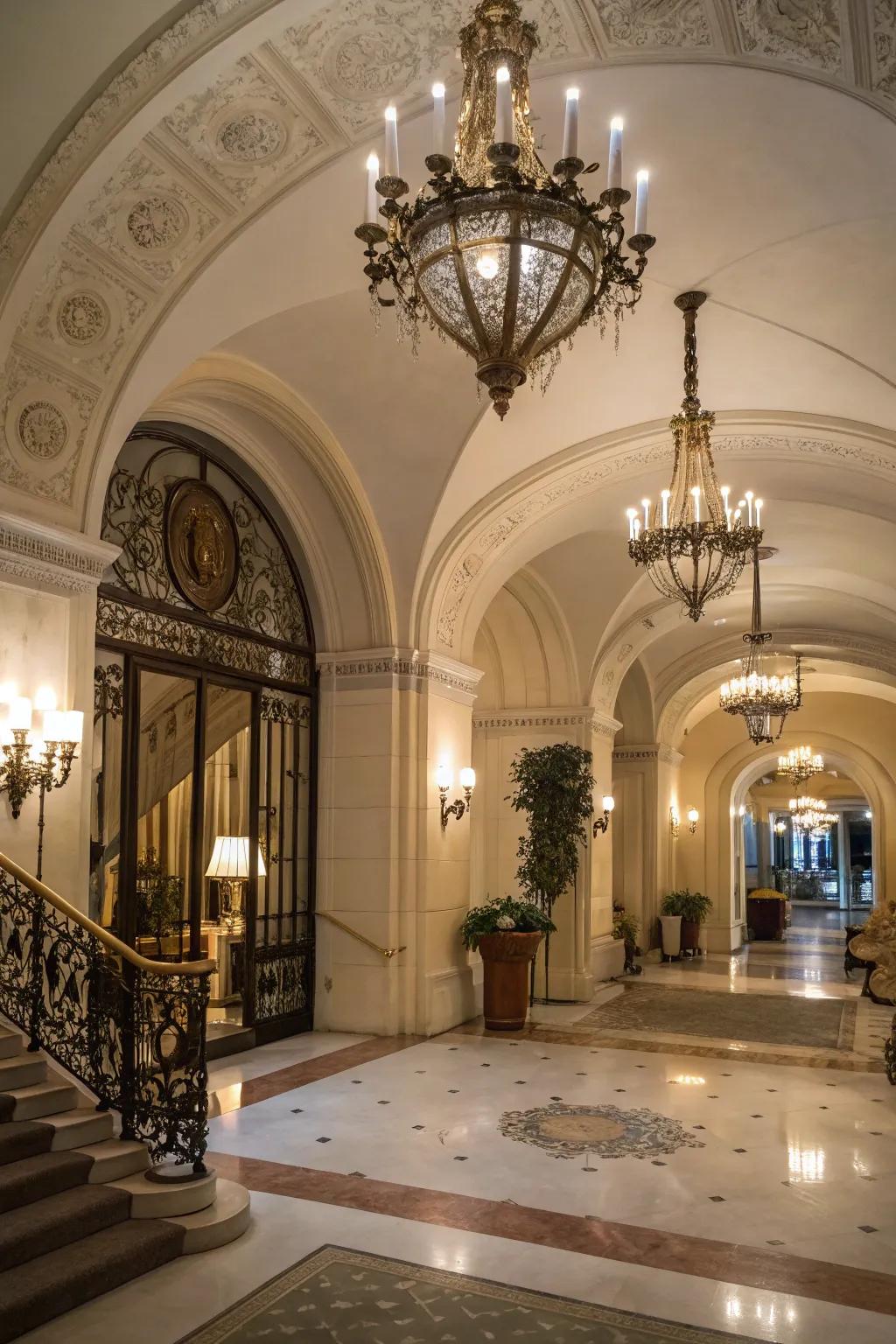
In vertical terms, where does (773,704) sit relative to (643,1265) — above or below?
above

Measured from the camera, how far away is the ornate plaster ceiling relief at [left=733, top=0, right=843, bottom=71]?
13.9ft

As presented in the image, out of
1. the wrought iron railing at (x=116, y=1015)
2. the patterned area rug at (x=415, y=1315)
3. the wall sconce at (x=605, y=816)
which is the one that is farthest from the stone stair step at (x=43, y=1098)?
the wall sconce at (x=605, y=816)

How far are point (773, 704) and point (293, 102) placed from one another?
9.77m

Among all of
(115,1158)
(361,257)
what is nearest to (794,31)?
(361,257)

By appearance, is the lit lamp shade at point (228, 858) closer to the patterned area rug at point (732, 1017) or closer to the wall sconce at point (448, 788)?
the wall sconce at point (448, 788)

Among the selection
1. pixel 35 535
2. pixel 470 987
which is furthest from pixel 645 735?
pixel 35 535

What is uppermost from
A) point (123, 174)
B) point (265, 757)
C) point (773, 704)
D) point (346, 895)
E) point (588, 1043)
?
point (123, 174)

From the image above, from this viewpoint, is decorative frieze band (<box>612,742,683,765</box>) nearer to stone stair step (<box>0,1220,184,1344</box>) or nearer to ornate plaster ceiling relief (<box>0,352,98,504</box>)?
ornate plaster ceiling relief (<box>0,352,98,504</box>)

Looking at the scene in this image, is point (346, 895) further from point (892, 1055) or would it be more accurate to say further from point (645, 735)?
point (645, 735)

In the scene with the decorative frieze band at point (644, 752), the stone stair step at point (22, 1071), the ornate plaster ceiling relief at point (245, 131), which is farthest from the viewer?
the decorative frieze band at point (644, 752)

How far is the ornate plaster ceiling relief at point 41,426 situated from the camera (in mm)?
5723

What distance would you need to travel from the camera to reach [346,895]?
991cm

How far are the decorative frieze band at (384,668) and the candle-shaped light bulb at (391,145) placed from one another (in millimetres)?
6560

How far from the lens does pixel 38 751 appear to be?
574 centimetres
